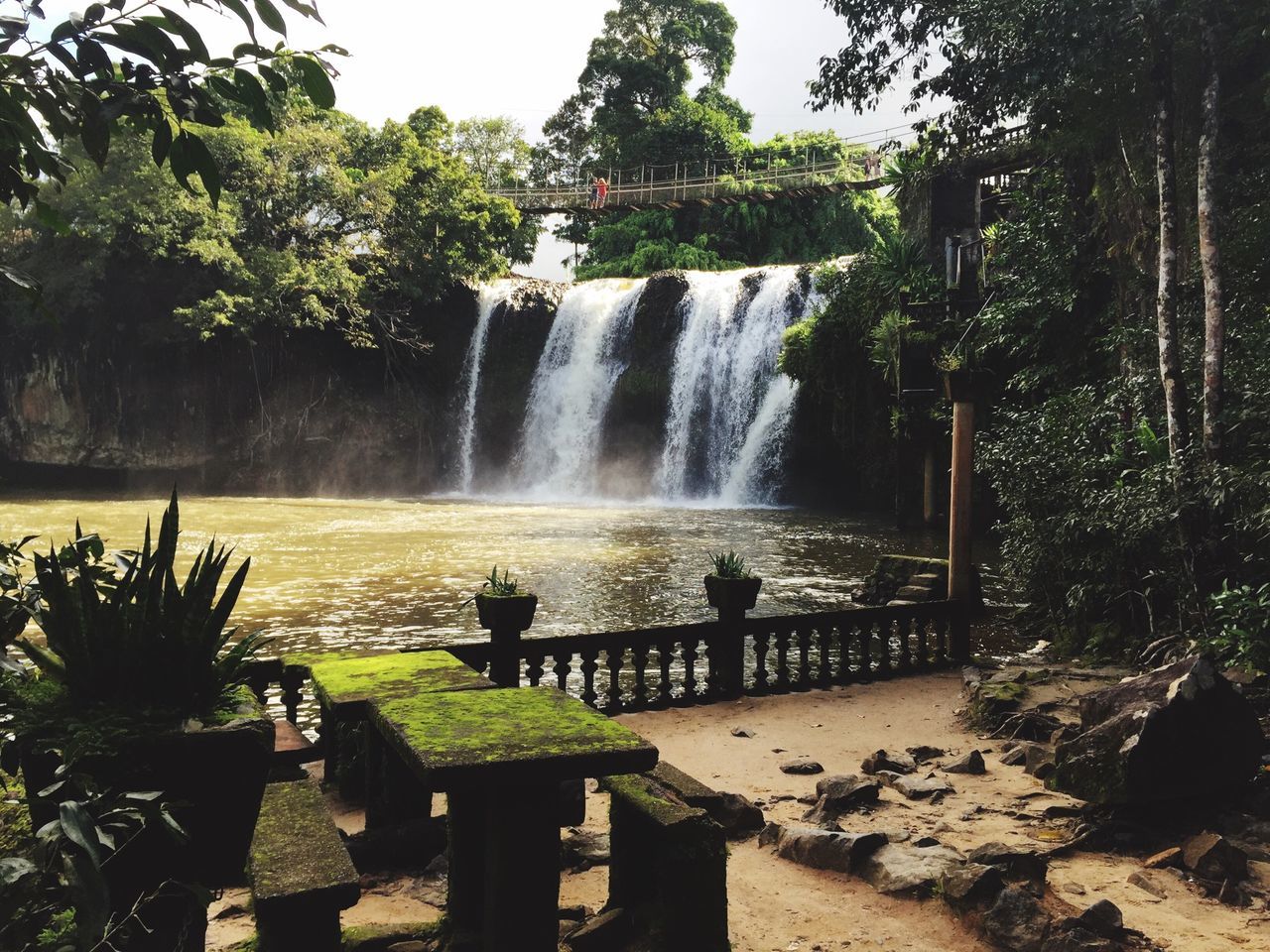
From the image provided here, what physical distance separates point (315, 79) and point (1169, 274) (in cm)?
827

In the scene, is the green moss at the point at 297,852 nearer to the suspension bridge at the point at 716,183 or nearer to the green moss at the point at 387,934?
the green moss at the point at 387,934

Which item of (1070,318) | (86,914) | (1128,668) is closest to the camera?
(86,914)

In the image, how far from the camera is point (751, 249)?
4034 centimetres

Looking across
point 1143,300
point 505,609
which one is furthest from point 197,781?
point 1143,300

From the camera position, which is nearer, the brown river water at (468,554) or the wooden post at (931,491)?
the brown river water at (468,554)

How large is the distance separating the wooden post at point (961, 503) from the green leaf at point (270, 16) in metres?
8.07

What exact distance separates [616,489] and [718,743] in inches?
857

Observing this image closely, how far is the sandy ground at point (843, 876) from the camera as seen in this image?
10.9ft

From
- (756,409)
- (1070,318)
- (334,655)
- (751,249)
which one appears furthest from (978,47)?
(751,249)

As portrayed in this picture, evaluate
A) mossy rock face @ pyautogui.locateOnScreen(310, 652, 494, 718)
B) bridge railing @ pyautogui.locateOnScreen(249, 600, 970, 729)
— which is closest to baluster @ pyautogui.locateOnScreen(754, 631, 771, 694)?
bridge railing @ pyautogui.locateOnScreen(249, 600, 970, 729)

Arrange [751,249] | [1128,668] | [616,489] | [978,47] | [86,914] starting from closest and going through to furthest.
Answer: [86,914] → [1128,668] → [978,47] → [616,489] → [751,249]

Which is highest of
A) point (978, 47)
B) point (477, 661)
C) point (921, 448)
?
point (978, 47)

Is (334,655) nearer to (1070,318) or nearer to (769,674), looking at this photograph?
(769,674)

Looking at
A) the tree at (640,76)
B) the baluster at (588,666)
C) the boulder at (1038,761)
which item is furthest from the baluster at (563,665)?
the tree at (640,76)
